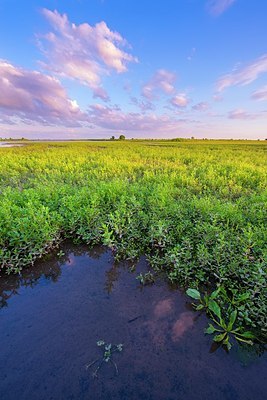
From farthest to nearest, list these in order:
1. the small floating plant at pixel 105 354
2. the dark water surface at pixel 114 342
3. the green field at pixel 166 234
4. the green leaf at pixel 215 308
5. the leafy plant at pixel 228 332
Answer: the green field at pixel 166 234 < the green leaf at pixel 215 308 < the leafy plant at pixel 228 332 < the small floating plant at pixel 105 354 < the dark water surface at pixel 114 342

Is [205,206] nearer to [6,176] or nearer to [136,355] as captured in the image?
[136,355]

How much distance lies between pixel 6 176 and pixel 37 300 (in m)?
8.14

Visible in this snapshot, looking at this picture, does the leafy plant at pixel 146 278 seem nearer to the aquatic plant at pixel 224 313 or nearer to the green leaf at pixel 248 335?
the aquatic plant at pixel 224 313

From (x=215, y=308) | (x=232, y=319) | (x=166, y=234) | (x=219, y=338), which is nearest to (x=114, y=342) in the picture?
(x=219, y=338)

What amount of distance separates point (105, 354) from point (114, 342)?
0.18 m

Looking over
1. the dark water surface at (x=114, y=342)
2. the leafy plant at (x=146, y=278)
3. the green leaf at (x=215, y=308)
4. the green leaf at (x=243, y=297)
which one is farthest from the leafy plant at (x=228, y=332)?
the leafy plant at (x=146, y=278)

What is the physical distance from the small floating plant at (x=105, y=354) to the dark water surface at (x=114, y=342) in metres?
0.05

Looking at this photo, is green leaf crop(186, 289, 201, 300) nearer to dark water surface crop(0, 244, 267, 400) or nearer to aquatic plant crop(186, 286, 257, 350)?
aquatic plant crop(186, 286, 257, 350)

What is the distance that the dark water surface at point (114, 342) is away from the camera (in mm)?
2188

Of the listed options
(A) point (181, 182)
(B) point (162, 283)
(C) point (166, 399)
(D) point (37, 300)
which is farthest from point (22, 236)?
(A) point (181, 182)

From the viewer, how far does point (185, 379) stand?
2.27 metres

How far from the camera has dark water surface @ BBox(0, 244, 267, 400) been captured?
219cm

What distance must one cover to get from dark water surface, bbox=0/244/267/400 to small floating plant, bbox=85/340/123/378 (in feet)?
0.15

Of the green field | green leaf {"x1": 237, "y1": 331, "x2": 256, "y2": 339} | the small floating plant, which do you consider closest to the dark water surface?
the small floating plant
